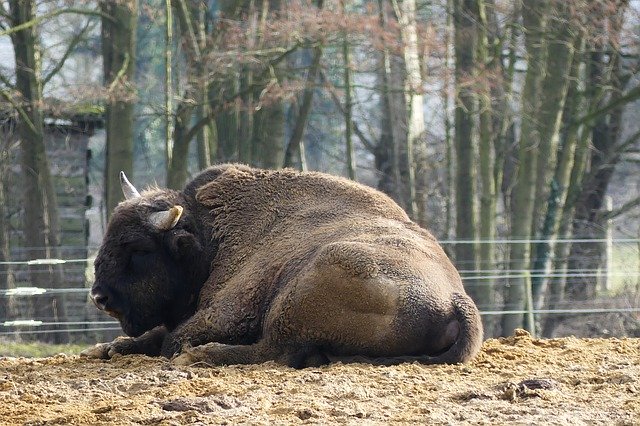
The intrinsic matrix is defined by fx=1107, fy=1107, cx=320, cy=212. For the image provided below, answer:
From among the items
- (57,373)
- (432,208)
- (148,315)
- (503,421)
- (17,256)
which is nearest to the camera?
(503,421)

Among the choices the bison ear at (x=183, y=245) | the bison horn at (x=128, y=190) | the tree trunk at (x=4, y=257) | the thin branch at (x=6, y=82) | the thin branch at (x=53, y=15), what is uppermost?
the thin branch at (x=53, y=15)

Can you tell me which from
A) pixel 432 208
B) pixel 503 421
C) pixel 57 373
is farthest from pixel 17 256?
pixel 503 421

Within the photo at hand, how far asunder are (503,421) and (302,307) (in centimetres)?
215

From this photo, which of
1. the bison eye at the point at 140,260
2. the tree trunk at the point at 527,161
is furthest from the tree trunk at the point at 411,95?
the bison eye at the point at 140,260

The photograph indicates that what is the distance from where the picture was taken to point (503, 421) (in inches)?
190

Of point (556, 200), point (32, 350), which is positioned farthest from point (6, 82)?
point (556, 200)

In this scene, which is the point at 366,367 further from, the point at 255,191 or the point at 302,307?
the point at 255,191

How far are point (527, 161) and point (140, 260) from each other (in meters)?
9.89

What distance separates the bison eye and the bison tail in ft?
7.74

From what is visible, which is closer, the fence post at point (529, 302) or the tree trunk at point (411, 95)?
the fence post at point (529, 302)

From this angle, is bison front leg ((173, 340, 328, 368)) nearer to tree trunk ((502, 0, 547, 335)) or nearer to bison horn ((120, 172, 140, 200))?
bison horn ((120, 172, 140, 200))

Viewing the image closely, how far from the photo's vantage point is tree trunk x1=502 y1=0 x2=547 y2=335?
16.1 m

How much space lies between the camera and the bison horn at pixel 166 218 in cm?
789

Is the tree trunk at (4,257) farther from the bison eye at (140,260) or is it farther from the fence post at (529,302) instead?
the bison eye at (140,260)
